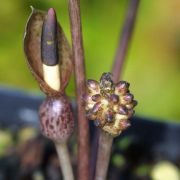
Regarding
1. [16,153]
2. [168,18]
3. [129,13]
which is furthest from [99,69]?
[129,13]

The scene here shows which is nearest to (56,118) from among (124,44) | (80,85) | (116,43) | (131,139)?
(80,85)

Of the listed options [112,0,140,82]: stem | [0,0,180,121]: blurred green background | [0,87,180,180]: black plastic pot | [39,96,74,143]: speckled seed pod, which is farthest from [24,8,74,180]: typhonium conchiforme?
[0,0,180,121]: blurred green background

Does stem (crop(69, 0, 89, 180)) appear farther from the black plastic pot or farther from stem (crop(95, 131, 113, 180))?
the black plastic pot

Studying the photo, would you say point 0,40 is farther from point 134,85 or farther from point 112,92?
point 112,92

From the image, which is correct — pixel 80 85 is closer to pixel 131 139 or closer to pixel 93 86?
pixel 93 86

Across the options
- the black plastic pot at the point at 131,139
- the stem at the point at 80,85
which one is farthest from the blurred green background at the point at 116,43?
the stem at the point at 80,85

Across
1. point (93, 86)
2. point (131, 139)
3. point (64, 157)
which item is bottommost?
point (131, 139)
